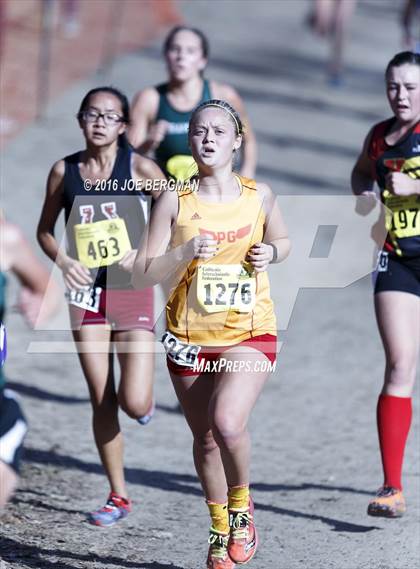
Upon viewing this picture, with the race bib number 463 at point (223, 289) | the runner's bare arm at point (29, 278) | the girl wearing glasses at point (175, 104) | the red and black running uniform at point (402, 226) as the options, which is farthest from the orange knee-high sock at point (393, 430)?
the runner's bare arm at point (29, 278)

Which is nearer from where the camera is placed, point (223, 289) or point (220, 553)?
point (223, 289)

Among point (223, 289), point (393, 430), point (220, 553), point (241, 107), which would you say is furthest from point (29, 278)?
point (241, 107)

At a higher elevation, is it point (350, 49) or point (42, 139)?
point (350, 49)

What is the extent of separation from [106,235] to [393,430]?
1577 mm

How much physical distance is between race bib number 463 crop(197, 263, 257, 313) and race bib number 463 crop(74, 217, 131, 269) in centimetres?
87

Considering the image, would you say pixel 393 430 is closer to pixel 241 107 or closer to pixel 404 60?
pixel 404 60

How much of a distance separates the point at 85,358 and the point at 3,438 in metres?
1.55

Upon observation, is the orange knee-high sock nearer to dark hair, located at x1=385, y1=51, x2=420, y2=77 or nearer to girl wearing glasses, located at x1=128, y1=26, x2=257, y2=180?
dark hair, located at x1=385, y1=51, x2=420, y2=77

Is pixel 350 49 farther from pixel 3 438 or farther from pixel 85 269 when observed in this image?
pixel 3 438

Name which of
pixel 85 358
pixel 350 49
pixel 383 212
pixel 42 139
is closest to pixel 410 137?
pixel 383 212

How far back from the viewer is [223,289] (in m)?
4.76

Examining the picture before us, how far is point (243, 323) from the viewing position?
479cm

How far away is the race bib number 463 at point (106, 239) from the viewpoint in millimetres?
5570

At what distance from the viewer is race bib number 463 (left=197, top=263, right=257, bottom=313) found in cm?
476
